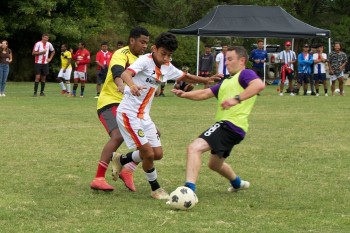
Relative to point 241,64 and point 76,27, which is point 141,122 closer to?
point 241,64

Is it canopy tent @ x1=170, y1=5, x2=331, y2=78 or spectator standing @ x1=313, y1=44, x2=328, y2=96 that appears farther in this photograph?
canopy tent @ x1=170, y1=5, x2=331, y2=78

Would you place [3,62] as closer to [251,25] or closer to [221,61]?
[221,61]

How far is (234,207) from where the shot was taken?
284 inches

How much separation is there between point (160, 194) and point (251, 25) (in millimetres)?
23712

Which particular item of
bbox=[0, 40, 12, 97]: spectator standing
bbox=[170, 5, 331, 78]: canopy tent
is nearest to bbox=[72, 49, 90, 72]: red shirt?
bbox=[0, 40, 12, 97]: spectator standing

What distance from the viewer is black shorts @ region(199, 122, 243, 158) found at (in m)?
7.50

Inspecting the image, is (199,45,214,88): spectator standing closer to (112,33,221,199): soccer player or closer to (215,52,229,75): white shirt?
(215,52,229,75): white shirt

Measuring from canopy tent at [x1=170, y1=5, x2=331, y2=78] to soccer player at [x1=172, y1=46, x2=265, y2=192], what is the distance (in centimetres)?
2151

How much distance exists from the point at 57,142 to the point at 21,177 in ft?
11.5

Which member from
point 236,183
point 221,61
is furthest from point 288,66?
point 236,183

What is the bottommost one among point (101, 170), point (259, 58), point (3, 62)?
point (101, 170)

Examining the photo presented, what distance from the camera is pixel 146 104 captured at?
25.7ft

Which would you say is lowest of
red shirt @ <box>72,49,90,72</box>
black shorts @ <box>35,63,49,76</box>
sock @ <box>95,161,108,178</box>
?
sock @ <box>95,161,108,178</box>

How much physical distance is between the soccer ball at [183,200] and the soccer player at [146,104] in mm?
682
